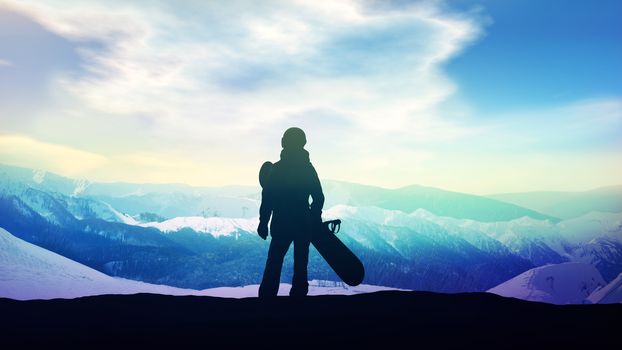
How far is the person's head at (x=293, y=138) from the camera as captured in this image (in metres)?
11.9

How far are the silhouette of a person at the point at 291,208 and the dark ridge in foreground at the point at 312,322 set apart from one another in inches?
54.9

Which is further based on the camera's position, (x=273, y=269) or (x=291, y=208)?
(x=291, y=208)

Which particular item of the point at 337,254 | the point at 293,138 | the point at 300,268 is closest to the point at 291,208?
the point at 300,268

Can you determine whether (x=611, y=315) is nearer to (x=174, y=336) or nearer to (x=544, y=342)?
(x=544, y=342)

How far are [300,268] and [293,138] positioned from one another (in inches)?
120

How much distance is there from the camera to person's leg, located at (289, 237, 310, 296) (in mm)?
11398

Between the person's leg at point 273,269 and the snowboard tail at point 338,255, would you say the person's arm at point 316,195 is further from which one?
the person's leg at point 273,269

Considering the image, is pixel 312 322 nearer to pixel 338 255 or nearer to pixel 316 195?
pixel 338 255

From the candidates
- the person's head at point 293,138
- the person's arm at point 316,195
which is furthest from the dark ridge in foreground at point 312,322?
the person's head at point 293,138

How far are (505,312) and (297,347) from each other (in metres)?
4.49

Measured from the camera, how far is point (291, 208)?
38.6 ft

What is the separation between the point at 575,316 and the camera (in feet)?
27.9

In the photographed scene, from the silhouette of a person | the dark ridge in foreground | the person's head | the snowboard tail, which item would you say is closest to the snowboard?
the snowboard tail

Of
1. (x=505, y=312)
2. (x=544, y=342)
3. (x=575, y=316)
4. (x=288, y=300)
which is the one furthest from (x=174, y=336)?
(x=575, y=316)
